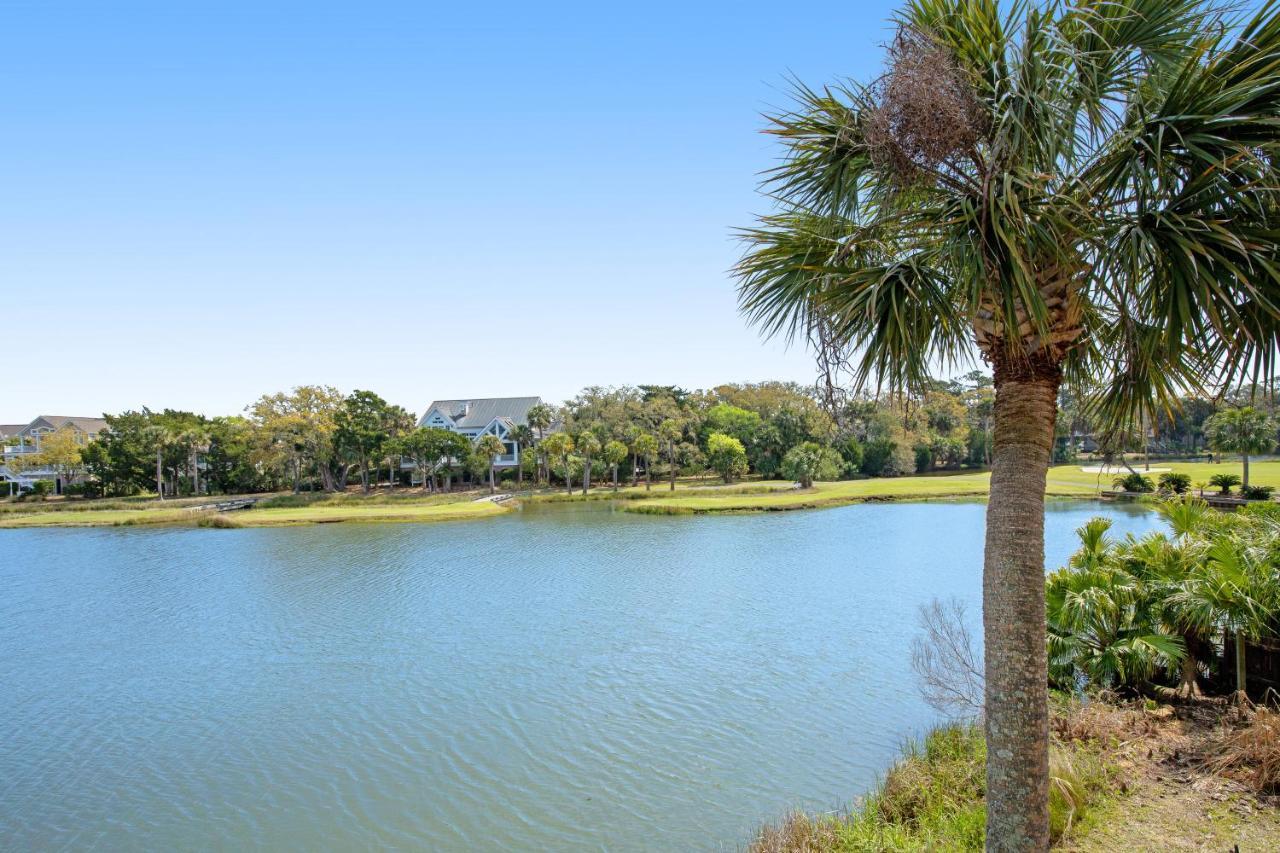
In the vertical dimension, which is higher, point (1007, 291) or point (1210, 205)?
point (1210, 205)

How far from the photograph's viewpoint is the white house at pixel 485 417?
71.1 meters

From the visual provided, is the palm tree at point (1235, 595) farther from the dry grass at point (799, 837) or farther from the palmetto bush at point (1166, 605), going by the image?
the dry grass at point (799, 837)

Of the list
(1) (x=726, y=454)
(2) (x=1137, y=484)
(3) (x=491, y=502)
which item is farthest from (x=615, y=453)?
(2) (x=1137, y=484)

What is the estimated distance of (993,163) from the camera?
448 cm

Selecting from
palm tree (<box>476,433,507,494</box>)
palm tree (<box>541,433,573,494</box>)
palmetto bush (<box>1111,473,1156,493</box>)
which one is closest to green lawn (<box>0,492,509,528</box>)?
palm tree (<box>476,433,507,494</box>)

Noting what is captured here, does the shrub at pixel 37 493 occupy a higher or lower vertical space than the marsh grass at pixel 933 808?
higher

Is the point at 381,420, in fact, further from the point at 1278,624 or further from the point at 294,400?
the point at 1278,624

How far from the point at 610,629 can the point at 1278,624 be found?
1237 cm

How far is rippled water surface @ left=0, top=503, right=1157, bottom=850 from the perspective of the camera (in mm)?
9289

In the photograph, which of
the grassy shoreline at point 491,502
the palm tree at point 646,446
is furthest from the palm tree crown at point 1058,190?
the palm tree at point 646,446

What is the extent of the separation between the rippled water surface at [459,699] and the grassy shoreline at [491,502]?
18.1 meters

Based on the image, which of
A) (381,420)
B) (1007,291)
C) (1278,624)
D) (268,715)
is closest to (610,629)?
(268,715)

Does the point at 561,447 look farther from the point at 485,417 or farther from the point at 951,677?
the point at 951,677

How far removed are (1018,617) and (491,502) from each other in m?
49.4
